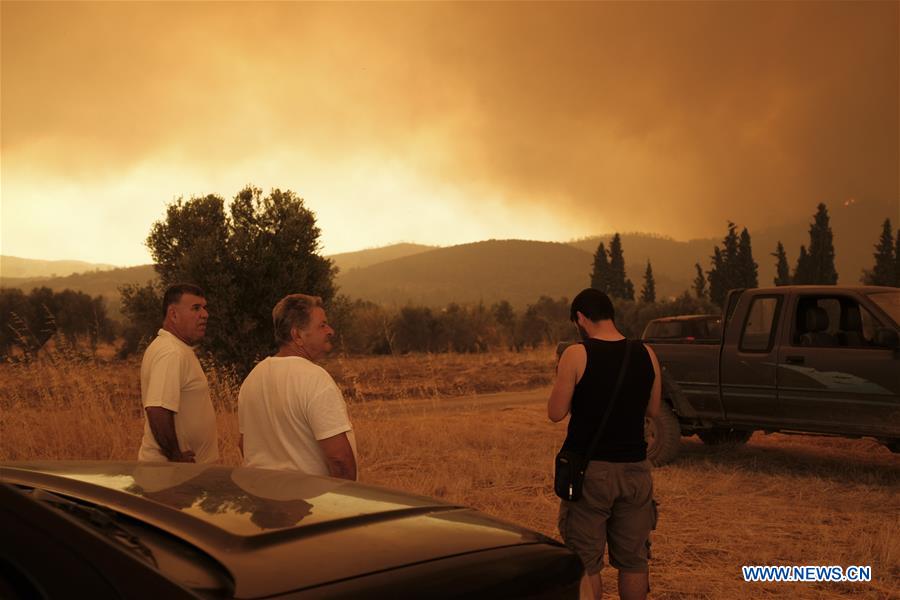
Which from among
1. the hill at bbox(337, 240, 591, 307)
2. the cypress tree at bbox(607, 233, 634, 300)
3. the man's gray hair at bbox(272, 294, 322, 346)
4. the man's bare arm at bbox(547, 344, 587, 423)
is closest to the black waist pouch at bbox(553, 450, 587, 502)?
the man's bare arm at bbox(547, 344, 587, 423)

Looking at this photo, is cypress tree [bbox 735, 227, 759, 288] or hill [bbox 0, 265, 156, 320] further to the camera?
hill [bbox 0, 265, 156, 320]

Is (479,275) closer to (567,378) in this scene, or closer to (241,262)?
(241,262)

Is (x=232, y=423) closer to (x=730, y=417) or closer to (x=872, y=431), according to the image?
(x=730, y=417)

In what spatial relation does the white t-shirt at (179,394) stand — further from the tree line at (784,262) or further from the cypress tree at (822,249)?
→ the cypress tree at (822,249)

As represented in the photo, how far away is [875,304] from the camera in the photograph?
9.03m

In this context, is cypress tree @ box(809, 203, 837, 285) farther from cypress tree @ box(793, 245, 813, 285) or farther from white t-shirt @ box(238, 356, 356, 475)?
white t-shirt @ box(238, 356, 356, 475)

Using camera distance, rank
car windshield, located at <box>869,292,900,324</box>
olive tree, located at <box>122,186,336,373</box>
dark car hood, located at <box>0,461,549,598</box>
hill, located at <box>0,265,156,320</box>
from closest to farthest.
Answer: dark car hood, located at <box>0,461,549,598</box> → car windshield, located at <box>869,292,900,324</box> → olive tree, located at <box>122,186,336,373</box> → hill, located at <box>0,265,156,320</box>

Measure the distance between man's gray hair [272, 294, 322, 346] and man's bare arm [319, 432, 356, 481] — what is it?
0.61m

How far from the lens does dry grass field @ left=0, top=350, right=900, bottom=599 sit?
6691 mm

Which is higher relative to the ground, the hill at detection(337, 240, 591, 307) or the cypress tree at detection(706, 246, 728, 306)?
the hill at detection(337, 240, 591, 307)

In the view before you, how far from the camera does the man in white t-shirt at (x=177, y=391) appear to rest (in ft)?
16.0

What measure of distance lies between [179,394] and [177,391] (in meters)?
0.06

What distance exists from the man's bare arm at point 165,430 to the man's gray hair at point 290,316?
100 cm

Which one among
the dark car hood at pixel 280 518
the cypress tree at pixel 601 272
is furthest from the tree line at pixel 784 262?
the dark car hood at pixel 280 518
